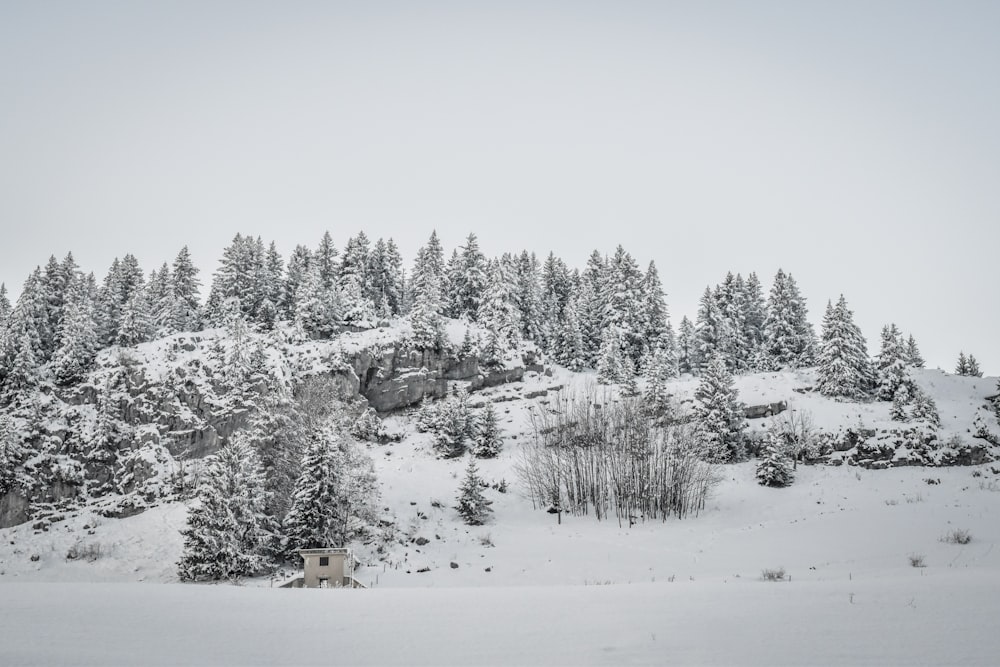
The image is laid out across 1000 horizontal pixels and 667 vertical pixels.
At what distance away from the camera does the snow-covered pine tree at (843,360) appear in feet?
155

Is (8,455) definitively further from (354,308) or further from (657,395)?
(657,395)

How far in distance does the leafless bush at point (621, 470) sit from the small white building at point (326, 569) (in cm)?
1672

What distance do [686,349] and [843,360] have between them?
27.5 m

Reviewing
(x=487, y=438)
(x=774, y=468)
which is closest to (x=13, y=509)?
(x=487, y=438)

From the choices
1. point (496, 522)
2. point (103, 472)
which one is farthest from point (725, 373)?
point (103, 472)

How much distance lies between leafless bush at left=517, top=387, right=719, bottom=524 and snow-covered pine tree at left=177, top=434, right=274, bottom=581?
651 inches

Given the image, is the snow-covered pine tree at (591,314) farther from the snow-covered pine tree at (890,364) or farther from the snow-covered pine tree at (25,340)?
the snow-covered pine tree at (25,340)

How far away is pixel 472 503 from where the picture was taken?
110 ft

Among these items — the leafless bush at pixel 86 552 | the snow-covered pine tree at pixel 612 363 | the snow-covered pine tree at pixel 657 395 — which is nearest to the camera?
the leafless bush at pixel 86 552

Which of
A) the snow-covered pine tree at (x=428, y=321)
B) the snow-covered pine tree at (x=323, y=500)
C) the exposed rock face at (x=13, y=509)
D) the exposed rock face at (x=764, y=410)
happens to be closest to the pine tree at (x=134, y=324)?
the exposed rock face at (x=13, y=509)

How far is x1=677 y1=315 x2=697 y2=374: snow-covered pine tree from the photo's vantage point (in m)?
68.6

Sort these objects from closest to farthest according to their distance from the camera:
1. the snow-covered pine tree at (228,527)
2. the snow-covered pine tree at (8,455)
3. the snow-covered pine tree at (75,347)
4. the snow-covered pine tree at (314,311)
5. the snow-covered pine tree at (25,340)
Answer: the snow-covered pine tree at (228,527) → the snow-covered pine tree at (8,455) → the snow-covered pine tree at (25,340) → the snow-covered pine tree at (75,347) → the snow-covered pine tree at (314,311)

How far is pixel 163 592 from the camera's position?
8102 mm

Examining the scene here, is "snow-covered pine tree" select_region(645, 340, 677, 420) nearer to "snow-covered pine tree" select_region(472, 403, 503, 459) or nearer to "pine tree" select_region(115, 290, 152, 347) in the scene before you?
"snow-covered pine tree" select_region(472, 403, 503, 459)
